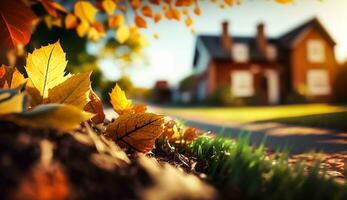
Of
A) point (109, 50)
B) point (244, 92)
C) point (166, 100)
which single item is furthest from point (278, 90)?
point (166, 100)

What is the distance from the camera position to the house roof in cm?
2841

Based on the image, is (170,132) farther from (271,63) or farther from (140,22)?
(271,63)

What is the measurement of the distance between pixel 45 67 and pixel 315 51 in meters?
31.8

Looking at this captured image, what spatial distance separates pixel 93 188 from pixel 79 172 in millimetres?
61

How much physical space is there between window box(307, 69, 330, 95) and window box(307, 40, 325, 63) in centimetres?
101

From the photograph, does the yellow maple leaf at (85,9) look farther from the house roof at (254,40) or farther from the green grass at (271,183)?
the house roof at (254,40)

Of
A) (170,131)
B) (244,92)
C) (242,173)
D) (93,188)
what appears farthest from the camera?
(244,92)

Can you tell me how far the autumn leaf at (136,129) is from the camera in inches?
54.4

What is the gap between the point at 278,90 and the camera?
29.5 metres

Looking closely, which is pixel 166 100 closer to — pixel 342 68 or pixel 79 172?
pixel 342 68

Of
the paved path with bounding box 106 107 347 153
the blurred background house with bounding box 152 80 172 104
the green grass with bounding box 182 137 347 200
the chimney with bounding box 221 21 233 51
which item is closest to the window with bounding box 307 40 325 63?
the chimney with bounding box 221 21 233 51

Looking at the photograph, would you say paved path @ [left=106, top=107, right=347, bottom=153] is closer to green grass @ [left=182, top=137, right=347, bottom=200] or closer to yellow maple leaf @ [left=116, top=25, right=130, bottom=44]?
green grass @ [left=182, top=137, right=347, bottom=200]

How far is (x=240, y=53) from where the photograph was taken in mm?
28938

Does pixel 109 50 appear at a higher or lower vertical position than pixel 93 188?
higher
